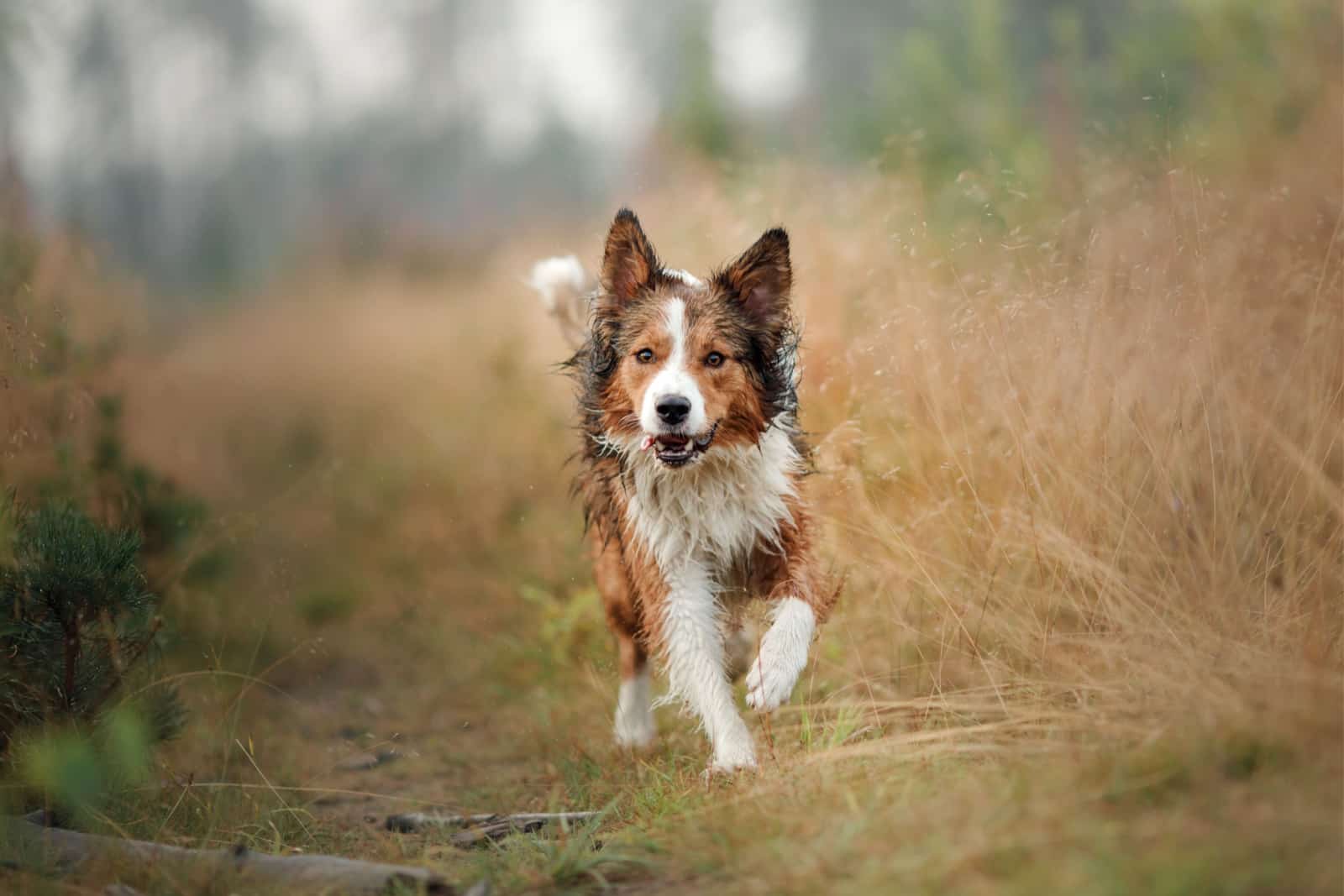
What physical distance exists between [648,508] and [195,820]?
6.23 ft

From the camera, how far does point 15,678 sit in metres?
3.53

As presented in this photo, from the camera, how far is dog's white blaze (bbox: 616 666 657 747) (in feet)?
15.7

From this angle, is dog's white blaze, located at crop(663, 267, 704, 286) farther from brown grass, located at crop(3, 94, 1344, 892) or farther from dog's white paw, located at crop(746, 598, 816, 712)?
dog's white paw, located at crop(746, 598, 816, 712)

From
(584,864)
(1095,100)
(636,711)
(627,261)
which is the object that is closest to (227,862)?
(584,864)

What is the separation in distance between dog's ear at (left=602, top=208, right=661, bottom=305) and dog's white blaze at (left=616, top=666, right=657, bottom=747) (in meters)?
1.71

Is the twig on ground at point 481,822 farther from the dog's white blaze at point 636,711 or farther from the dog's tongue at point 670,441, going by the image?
the dog's tongue at point 670,441

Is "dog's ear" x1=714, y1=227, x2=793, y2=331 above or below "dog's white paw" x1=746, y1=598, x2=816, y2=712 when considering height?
above

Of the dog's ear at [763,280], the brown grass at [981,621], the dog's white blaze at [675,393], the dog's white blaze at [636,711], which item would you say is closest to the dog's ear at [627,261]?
the dog's ear at [763,280]

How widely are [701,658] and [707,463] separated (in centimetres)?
74

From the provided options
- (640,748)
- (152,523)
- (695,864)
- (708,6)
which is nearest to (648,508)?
(640,748)

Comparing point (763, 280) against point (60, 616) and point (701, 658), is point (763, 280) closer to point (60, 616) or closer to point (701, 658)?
point (701, 658)

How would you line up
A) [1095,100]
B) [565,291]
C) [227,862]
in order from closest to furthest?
[227,862] < [565,291] < [1095,100]

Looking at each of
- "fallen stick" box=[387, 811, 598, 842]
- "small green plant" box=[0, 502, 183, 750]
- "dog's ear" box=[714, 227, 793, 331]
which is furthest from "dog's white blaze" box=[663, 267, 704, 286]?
"small green plant" box=[0, 502, 183, 750]

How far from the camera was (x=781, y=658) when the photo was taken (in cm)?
381
